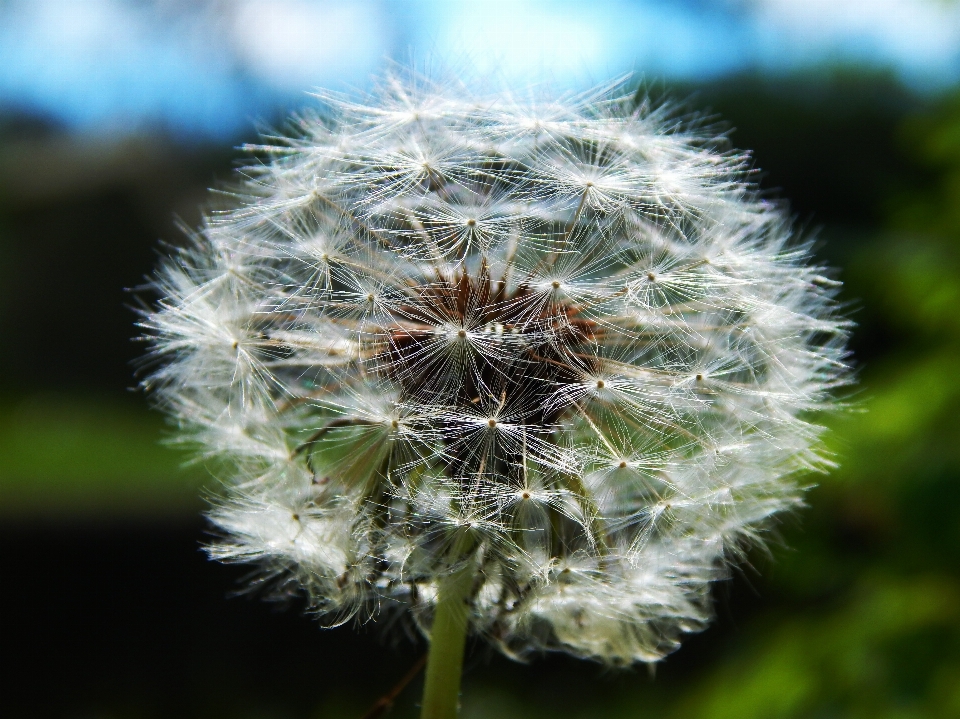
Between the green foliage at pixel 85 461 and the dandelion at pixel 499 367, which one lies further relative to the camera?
the green foliage at pixel 85 461

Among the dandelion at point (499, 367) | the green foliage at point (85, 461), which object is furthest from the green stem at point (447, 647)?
the green foliage at point (85, 461)

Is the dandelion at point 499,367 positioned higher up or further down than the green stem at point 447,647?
higher up

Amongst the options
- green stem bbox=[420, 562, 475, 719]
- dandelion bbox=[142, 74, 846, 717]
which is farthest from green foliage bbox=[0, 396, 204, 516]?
green stem bbox=[420, 562, 475, 719]

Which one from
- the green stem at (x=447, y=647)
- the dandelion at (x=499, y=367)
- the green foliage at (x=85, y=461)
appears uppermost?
the green foliage at (x=85, y=461)

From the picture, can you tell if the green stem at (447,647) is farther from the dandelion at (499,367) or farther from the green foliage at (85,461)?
the green foliage at (85,461)

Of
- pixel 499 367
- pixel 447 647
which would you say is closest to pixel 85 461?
pixel 447 647

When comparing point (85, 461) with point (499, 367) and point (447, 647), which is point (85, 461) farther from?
point (499, 367)

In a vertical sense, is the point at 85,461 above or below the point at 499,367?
above

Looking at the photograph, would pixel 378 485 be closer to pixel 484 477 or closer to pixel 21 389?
pixel 484 477

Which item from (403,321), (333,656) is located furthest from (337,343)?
(333,656)
